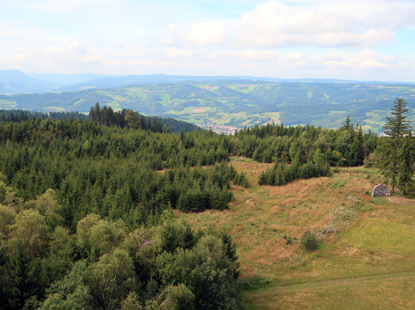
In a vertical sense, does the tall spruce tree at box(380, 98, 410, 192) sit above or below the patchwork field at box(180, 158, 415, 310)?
above

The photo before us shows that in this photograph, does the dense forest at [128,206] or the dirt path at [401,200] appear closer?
the dense forest at [128,206]

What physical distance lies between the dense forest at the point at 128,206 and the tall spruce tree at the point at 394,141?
233mm

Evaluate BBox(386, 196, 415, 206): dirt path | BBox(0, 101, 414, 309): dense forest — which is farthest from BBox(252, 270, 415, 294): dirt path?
BBox(386, 196, 415, 206): dirt path

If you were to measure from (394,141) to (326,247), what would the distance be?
29.4 metres

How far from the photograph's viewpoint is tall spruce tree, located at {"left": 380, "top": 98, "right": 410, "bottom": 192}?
60.1 meters

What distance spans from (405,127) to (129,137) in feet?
328

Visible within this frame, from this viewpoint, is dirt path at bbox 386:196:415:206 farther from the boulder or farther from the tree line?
the tree line

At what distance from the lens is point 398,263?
137 ft

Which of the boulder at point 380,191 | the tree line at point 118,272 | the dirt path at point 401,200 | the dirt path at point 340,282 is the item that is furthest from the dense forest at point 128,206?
the dirt path at point 340,282

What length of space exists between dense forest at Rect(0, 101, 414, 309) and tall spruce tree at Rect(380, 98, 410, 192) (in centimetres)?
23

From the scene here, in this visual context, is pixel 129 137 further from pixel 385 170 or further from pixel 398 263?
pixel 398 263

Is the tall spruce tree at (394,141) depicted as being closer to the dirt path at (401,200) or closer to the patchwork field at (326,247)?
the dirt path at (401,200)

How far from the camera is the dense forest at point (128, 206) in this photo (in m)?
27.4

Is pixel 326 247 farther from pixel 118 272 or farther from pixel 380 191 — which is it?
pixel 118 272
